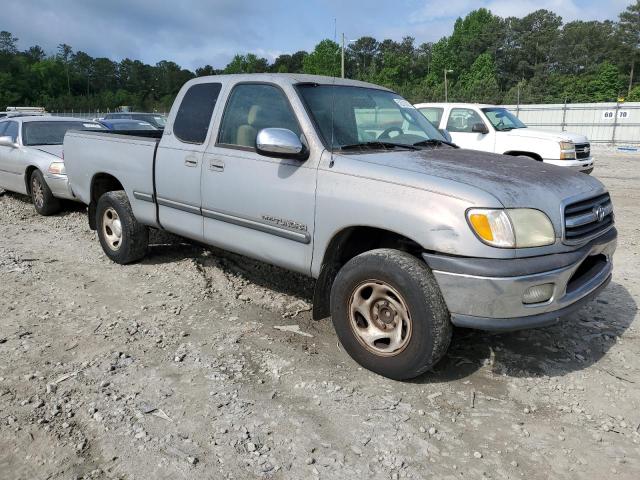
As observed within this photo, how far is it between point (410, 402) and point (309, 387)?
0.63 metres

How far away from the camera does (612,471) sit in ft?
8.57

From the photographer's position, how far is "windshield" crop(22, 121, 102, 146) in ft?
29.1

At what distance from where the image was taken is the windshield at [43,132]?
8867 millimetres

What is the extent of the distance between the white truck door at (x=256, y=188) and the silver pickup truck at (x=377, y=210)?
1cm

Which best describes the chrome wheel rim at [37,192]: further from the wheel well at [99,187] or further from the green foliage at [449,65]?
the green foliage at [449,65]

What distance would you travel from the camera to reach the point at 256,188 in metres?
3.98

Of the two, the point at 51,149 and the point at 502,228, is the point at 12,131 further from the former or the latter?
the point at 502,228

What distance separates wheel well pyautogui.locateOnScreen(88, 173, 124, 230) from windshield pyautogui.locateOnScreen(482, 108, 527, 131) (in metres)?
7.49

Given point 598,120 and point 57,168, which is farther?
point 598,120

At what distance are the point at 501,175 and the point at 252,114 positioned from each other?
198 cm

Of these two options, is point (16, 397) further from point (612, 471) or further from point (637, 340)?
point (637, 340)

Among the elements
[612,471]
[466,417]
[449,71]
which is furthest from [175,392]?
[449,71]

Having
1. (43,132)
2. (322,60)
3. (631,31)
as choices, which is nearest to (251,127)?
(43,132)

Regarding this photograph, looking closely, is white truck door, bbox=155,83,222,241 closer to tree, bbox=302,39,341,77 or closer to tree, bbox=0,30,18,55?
tree, bbox=302,39,341,77
